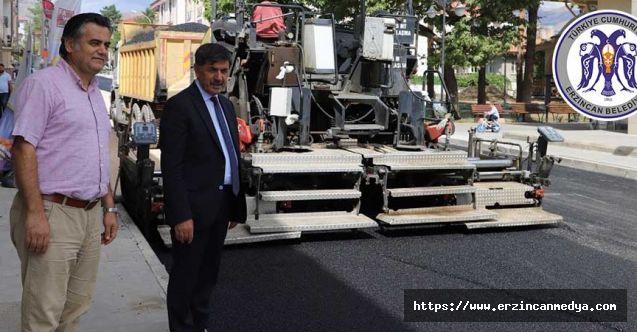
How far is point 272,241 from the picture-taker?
7.59m

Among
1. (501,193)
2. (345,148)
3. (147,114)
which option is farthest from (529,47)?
(345,148)

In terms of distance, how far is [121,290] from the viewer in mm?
5555

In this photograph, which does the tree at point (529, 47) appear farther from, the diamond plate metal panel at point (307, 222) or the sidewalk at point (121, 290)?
the sidewalk at point (121, 290)

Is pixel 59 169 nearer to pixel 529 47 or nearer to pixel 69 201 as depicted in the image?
Answer: pixel 69 201

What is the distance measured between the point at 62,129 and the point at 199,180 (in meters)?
1.00

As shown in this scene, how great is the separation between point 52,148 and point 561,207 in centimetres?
855

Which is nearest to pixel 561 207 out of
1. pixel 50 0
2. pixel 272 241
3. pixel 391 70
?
pixel 391 70

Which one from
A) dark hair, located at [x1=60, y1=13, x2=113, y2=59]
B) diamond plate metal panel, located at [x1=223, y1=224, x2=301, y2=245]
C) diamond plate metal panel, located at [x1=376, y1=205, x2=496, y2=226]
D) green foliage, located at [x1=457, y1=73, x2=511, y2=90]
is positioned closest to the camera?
dark hair, located at [x1=60, y1=13, x2=113, y2=59]

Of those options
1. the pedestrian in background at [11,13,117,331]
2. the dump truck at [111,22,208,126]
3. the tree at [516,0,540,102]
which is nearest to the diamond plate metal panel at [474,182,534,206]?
the pedestrian in background at [11,13,117,331]

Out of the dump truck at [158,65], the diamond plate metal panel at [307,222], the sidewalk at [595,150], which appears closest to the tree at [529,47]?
the sidewalk at [595,150]

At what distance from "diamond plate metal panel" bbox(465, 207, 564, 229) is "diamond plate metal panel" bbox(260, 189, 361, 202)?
1.44 metres

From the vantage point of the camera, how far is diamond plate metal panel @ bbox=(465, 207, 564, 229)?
8031mm

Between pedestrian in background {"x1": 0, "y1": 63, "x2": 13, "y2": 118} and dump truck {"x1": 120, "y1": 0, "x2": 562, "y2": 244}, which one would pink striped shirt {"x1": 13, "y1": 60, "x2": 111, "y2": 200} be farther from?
pedestrian in background {"x1": 0, "y1": 63, "x2": 13, "y2": 118}

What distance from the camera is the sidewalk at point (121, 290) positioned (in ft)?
15.8
